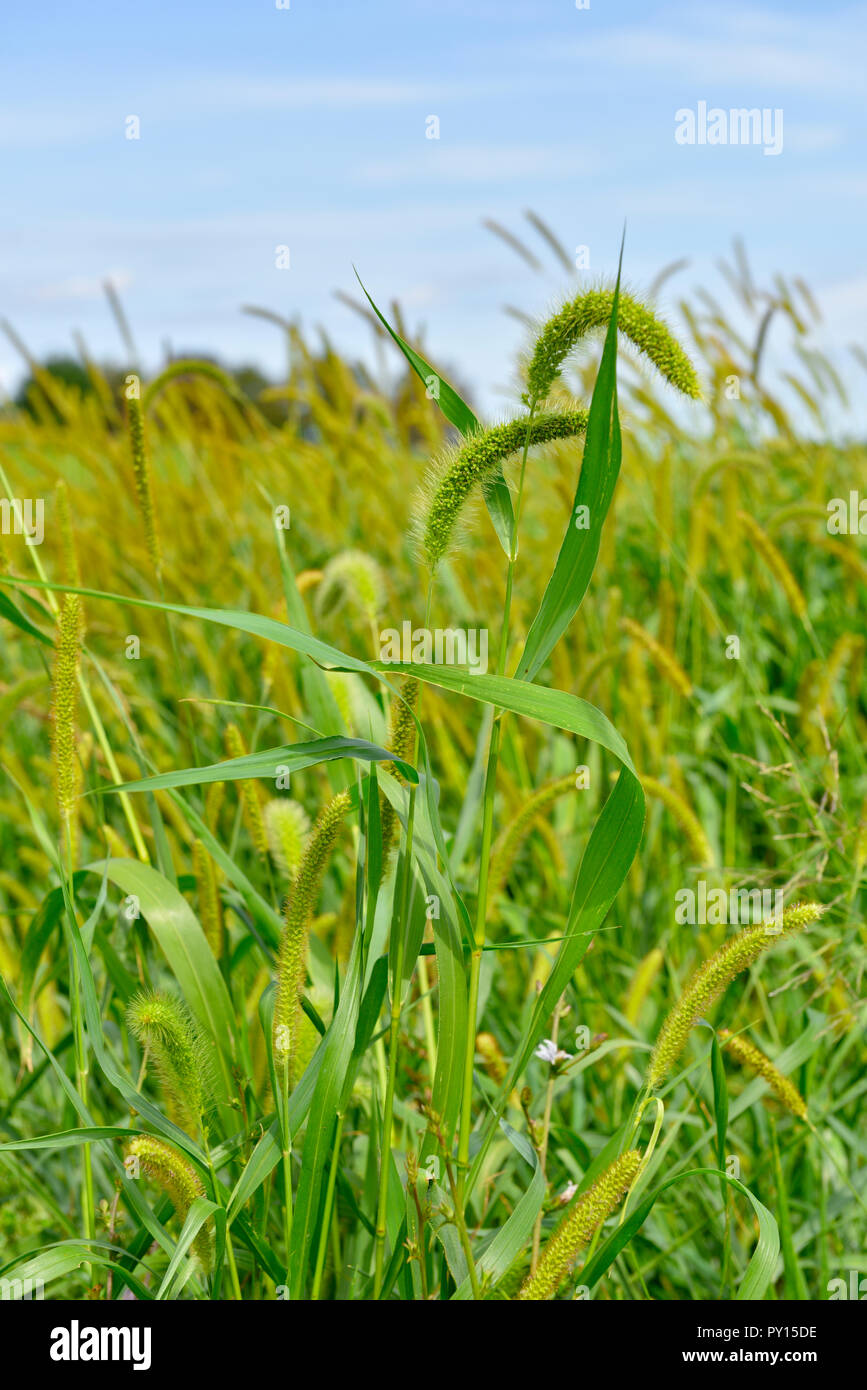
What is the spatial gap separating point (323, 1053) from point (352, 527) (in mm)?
3068

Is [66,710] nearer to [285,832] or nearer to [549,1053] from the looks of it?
[285,832]

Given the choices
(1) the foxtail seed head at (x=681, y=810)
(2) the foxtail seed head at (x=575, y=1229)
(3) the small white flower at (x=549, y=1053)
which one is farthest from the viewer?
(1) the foxtail seed head at (x=681, y=810)

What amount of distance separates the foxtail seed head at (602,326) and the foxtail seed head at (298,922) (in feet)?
1.50

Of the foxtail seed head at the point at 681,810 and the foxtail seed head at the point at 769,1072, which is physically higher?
the foxtail seed head at the point at 681,810

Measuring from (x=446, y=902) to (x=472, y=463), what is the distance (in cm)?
43

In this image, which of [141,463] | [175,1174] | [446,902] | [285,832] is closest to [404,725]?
[446,902]

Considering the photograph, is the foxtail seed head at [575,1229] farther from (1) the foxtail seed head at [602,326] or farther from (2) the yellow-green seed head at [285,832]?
(1) the foxtail seed head at [602,326]

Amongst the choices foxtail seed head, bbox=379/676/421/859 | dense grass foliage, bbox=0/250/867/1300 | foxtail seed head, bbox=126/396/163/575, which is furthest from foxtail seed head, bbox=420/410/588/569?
foxtail seed head, bbox=126/396/163/575

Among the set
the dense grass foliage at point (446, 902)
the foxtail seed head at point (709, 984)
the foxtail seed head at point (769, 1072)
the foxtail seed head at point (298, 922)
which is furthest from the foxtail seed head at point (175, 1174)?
the foxtail seed head at point (769, 1072)

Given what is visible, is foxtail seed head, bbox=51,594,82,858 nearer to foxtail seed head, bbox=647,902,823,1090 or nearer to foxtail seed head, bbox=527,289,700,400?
foxtail seed head, bbox=527,289,700,400

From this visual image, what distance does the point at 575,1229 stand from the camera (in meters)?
1.02

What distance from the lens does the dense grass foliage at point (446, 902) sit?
3.57ft
